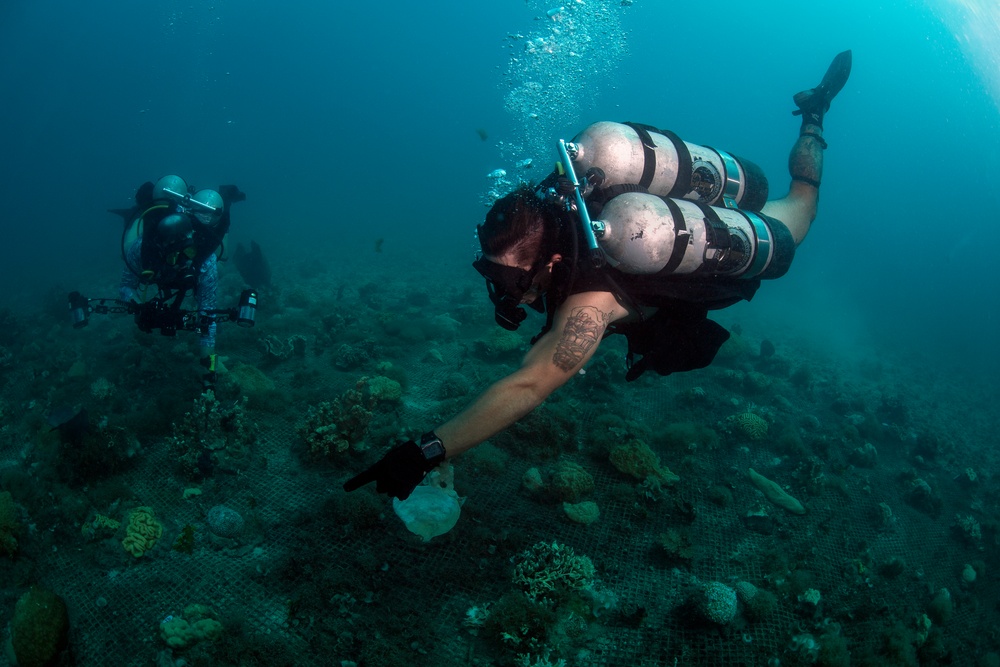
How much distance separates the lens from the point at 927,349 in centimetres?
2855

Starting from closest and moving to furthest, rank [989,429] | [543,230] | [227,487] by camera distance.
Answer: [543,230], [227,487], [989,429]

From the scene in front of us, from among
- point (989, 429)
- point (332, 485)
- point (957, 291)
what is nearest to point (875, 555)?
point (332, 485)

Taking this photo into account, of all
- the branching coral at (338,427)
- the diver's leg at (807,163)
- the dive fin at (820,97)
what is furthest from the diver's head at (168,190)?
the dive fin at (820,97)

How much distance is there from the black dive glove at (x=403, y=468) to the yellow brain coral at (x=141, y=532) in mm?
4165

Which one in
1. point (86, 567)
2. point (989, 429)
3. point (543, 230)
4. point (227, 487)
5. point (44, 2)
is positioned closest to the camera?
point (543, 230)

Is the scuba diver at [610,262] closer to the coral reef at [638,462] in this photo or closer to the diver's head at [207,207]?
the coral reef at [638,462]

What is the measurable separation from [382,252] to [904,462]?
2788 centimetres

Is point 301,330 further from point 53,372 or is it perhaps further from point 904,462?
point 904,462

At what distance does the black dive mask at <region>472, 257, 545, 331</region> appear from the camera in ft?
11.8

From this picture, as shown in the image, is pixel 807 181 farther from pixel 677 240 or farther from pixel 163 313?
pixel 163 313

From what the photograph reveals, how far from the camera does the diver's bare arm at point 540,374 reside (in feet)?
9.90

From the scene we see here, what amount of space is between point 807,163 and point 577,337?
5156 millimetres

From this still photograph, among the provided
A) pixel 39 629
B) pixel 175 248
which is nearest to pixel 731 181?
pixel 39 629

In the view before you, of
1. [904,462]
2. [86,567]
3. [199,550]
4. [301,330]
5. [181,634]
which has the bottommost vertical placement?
[301,330]
